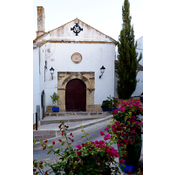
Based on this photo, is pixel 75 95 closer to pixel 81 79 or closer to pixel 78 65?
pixel 81 79

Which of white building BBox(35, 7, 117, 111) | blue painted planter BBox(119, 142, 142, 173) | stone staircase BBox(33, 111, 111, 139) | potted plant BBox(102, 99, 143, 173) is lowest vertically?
stone staircase BBox(33, 111, 111, 139)

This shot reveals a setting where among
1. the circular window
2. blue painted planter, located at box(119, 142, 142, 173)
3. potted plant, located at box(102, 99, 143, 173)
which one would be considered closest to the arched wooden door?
the circular window

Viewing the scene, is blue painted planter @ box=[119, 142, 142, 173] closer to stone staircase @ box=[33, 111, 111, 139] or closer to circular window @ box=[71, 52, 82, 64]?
stone staircase @ box=[33, 111, 111, 139]

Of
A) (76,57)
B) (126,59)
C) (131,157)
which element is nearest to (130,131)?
(131,157)

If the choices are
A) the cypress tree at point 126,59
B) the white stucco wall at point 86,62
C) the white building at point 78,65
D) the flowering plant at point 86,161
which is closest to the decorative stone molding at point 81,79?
the white building at point 78,65

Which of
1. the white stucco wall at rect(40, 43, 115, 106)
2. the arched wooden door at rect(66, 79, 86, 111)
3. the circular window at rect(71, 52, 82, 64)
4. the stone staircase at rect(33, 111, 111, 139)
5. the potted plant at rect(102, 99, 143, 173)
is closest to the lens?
the potted plant at rect(102, 99, 143, 173)

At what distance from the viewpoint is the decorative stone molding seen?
11.3m

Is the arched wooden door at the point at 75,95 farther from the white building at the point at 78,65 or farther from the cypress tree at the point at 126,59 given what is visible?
the cypress tree at the point at 126,59

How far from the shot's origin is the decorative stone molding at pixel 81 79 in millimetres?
11328

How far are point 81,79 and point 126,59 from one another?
2.97m

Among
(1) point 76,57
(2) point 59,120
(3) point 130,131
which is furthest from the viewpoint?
(1) point 76,57

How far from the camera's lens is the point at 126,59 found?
10.9 metres
